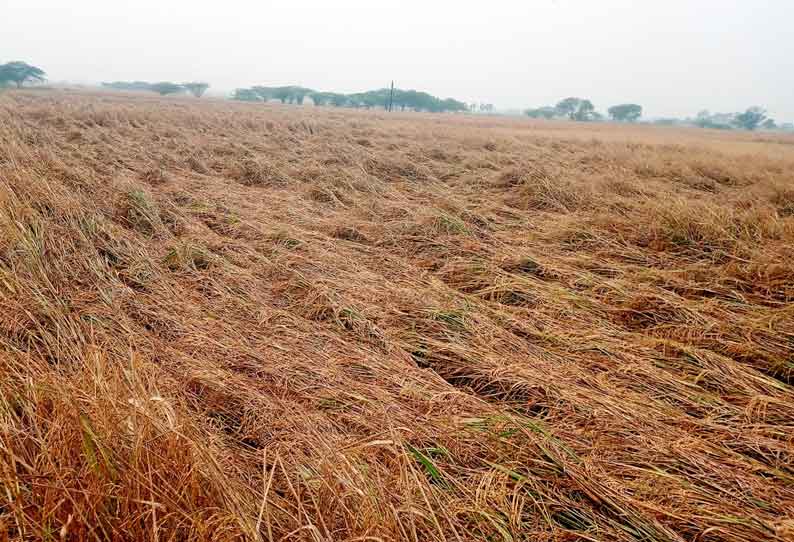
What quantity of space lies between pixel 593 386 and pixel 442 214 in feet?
8.91

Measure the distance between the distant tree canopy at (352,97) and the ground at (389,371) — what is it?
9759 centimetres

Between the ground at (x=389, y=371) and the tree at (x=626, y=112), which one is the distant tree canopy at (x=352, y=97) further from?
the ground at (x=389, y=371)

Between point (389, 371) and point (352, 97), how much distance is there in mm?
100993

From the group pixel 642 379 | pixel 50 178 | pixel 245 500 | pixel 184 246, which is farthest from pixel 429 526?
pixel 50 178

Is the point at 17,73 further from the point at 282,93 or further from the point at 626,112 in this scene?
the point at 626,112

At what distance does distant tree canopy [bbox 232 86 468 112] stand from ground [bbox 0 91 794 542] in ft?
320

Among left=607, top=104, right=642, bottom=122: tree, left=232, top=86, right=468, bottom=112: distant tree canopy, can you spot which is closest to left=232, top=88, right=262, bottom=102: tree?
left=232, top=86, right=468, bottom=112: distant tree canopy

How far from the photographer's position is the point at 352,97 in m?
95.3

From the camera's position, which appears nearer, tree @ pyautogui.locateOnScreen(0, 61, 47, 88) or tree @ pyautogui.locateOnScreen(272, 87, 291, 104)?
tree @ pyautogui.locateOnScreen(0, 61, 47, 88)

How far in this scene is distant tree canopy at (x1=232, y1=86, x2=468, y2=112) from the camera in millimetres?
95500

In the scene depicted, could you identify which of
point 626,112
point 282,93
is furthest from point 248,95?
point 626,112

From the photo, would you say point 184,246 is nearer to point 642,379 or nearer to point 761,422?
point 642,379

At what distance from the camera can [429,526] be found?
117 cm

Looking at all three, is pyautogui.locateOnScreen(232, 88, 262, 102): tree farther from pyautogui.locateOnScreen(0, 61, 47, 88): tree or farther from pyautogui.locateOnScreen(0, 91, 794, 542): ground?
pyautogui.locateOnScreen(0, 91, 794, 542): ground
